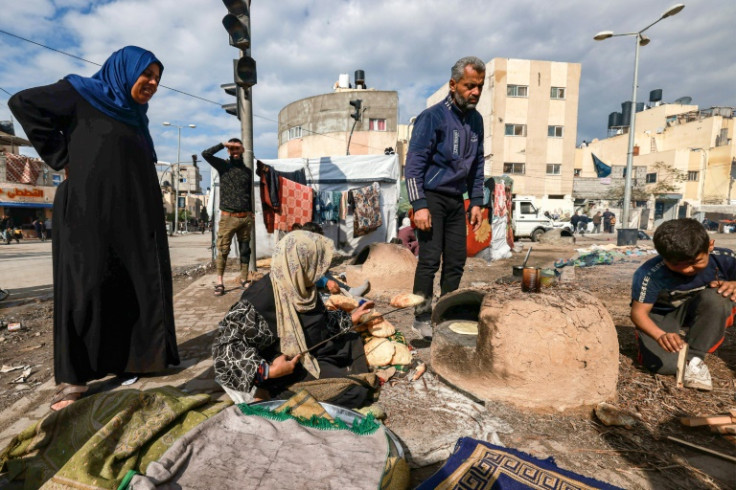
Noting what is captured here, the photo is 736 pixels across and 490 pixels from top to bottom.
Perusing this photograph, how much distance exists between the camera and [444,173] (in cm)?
306

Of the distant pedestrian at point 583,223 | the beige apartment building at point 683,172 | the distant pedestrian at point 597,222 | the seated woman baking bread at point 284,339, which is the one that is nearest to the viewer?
the seated woman baking bread at point 284,339

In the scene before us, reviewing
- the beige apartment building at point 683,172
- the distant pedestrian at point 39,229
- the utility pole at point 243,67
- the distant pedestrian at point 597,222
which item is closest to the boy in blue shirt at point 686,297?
the utility pole at point 243,67

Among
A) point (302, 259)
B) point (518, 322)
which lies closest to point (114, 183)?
point (302, 259)

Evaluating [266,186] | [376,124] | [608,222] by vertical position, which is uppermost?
[376,124]

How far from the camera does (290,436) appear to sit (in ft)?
5.40

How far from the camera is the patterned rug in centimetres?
145

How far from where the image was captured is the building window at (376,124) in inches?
1225

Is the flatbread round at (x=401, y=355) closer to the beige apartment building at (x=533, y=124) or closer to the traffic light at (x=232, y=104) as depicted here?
the traffic light at (x=232, y=104)

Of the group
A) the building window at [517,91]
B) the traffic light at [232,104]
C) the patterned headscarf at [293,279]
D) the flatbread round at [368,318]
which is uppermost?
the building window at [517,91]

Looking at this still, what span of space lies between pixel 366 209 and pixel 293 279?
6.67 meters

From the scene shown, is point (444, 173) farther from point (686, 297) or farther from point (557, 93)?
point (557, 93)

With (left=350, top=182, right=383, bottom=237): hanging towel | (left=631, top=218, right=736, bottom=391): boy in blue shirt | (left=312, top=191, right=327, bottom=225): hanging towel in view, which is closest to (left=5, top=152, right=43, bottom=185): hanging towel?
(left=312, top=191, right=327, bottom=225): hanging towel

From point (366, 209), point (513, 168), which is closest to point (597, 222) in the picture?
point (513, 168)

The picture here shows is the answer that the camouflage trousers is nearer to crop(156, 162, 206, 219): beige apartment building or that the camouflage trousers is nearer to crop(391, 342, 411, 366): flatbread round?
crop(391, 342, 411, 366): flatbread round
